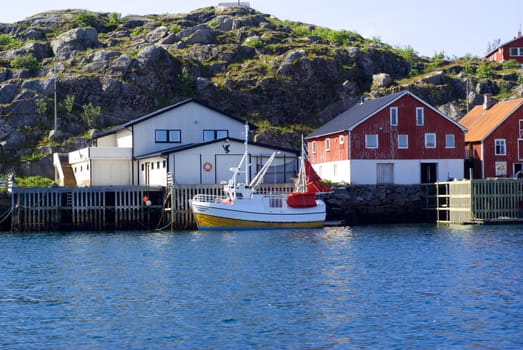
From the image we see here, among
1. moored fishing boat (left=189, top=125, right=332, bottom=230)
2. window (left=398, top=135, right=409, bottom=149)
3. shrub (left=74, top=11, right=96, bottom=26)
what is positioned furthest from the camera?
shrub (left=74, top=11, right=96, bottom=26)

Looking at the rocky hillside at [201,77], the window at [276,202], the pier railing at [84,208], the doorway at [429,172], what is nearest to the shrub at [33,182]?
the pier railing at [84,208]

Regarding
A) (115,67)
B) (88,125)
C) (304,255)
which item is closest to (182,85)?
(115,67)

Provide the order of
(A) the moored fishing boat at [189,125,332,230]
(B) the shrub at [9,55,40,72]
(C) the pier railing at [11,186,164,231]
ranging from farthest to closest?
(B) the shrub at [9,55,40,72] < (C) the pier railing at [11,186,164,231] < (A) the moored fishing boat at [189,125,332,230]

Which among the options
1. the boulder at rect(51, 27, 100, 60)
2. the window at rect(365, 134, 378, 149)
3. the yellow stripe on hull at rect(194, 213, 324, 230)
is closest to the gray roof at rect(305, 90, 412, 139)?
the window at rect(365, 134, 378, 149)

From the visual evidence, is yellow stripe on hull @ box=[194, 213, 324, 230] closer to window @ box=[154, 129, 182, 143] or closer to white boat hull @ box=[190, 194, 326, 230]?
white boat hull @ box=[190, 194, 326, 230]

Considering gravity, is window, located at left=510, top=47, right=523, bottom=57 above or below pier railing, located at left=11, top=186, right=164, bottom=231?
above

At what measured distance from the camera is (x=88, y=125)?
81.1m

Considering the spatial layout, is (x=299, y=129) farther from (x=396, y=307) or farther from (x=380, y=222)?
(x=396, y=307)

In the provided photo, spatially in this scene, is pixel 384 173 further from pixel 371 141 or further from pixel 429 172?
pixel 429 172

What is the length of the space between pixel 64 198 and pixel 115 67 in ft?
111

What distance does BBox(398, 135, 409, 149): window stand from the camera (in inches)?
2581

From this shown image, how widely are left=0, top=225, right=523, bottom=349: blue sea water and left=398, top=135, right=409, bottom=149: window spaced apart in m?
18.0

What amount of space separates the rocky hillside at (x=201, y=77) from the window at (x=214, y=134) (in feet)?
54.8

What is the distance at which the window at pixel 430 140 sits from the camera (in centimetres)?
6612
